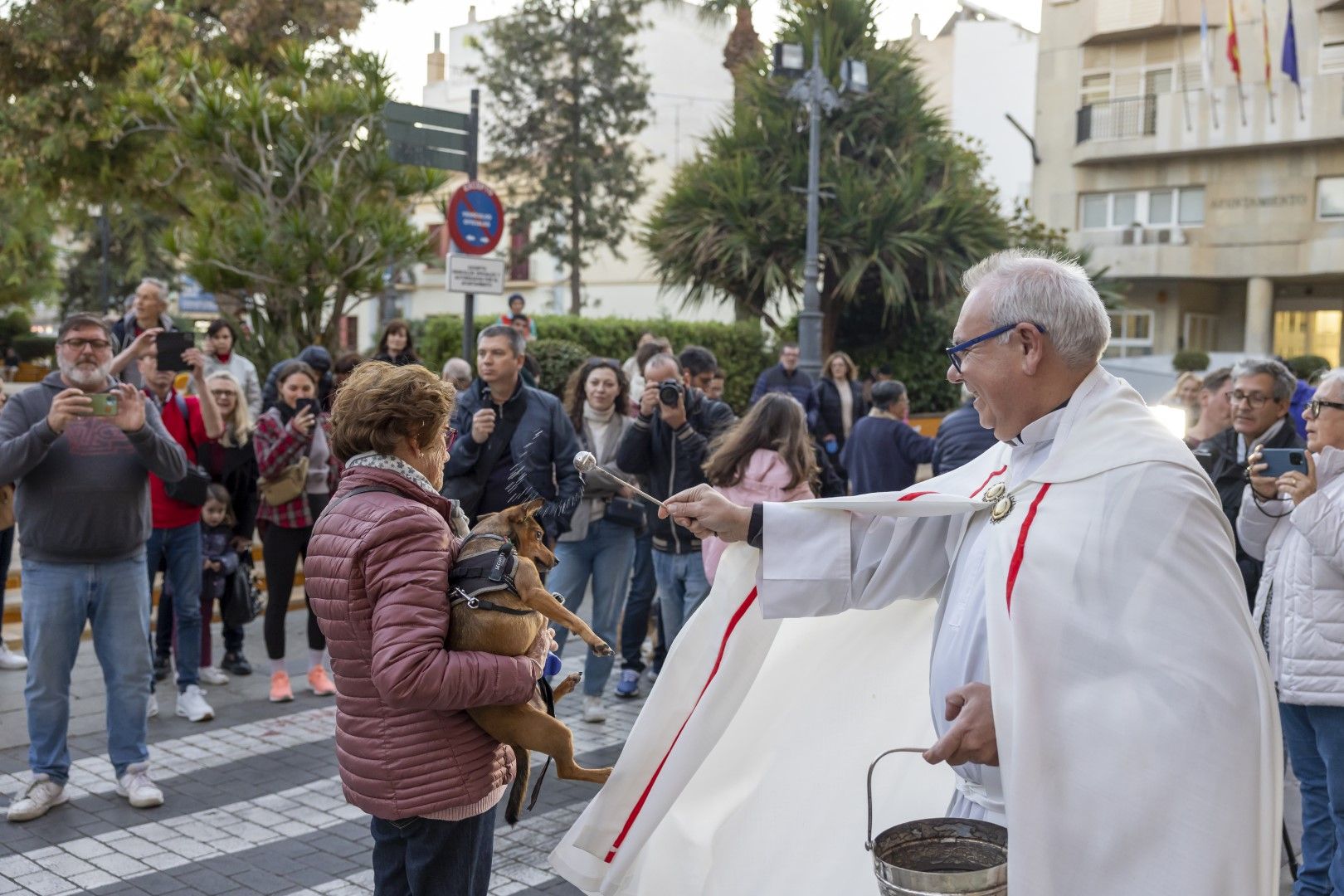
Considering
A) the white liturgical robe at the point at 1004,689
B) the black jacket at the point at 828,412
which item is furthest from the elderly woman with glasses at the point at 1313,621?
the black jacket at the point at 828,412

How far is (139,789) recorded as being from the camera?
573 centimetres

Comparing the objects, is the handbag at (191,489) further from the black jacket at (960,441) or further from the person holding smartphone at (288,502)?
the black jacket at (960,441)

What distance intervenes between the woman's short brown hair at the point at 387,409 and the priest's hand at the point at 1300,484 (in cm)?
297

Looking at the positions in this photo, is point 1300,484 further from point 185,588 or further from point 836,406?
point 836,406

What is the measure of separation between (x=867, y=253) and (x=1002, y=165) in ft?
67.4

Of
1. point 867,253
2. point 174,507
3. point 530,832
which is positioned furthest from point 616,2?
point 530,832

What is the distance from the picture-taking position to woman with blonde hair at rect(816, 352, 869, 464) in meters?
12.8

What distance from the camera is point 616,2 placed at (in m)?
29.0

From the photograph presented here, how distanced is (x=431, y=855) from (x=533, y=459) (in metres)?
3.53

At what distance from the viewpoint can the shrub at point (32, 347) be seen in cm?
3822

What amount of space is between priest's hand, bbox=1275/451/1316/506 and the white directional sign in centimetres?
731

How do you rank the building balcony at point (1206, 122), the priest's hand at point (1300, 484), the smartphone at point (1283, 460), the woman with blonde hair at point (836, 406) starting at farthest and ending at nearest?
the building balcony at point (1206, 122) < the woman with blonde hair at point (836, 406) < the smartphone at point (1283, 460) < the priest's hand at point (1300, 484)

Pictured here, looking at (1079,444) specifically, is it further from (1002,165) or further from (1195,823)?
(1002,165)

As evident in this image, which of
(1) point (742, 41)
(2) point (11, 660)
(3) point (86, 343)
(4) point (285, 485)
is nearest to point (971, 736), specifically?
(3) point (86, 343)
